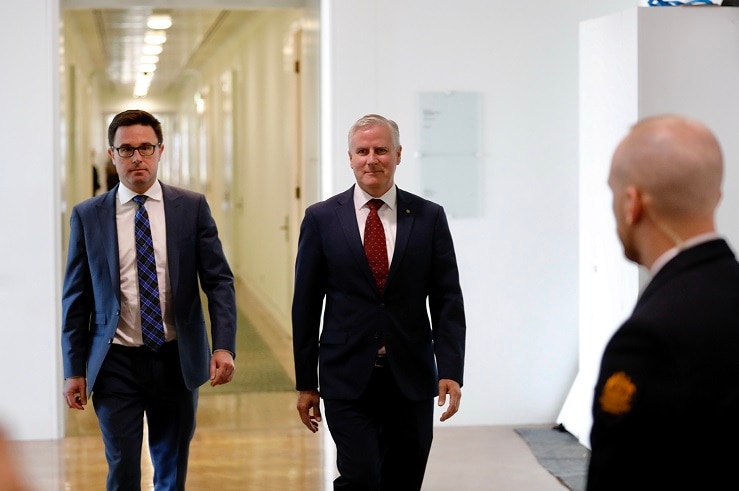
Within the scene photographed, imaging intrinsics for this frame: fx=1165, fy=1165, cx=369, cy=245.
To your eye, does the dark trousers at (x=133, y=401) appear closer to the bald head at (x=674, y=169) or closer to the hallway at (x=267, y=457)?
the hallway at (x=267, y=457)

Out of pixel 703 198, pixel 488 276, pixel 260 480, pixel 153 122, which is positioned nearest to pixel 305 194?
pixel 488 276

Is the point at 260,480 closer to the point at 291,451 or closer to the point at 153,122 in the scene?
the point at 291,451

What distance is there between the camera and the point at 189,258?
4242 millimetres

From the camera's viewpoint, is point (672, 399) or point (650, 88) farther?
point (650, 88)

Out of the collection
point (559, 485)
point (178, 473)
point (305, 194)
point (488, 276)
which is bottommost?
point (559, 485)

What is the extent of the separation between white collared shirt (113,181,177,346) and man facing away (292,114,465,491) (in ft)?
1.56

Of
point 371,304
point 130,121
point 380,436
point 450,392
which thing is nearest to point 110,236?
point 130,121

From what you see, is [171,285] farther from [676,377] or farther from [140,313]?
[676,377]

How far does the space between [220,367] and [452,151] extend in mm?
3204

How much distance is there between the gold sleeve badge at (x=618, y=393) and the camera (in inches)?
72.0

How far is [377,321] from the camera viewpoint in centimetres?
402

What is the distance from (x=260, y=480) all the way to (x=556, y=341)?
221 centimetres

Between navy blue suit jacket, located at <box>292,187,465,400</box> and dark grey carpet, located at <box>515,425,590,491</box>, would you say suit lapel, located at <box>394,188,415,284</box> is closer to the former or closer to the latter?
navy blue suit jacket, located at <box>292,187,465,400</box>

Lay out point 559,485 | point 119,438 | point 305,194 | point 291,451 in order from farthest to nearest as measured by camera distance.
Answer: point 305,194, point 291,451, point 559,485, point 119,438
